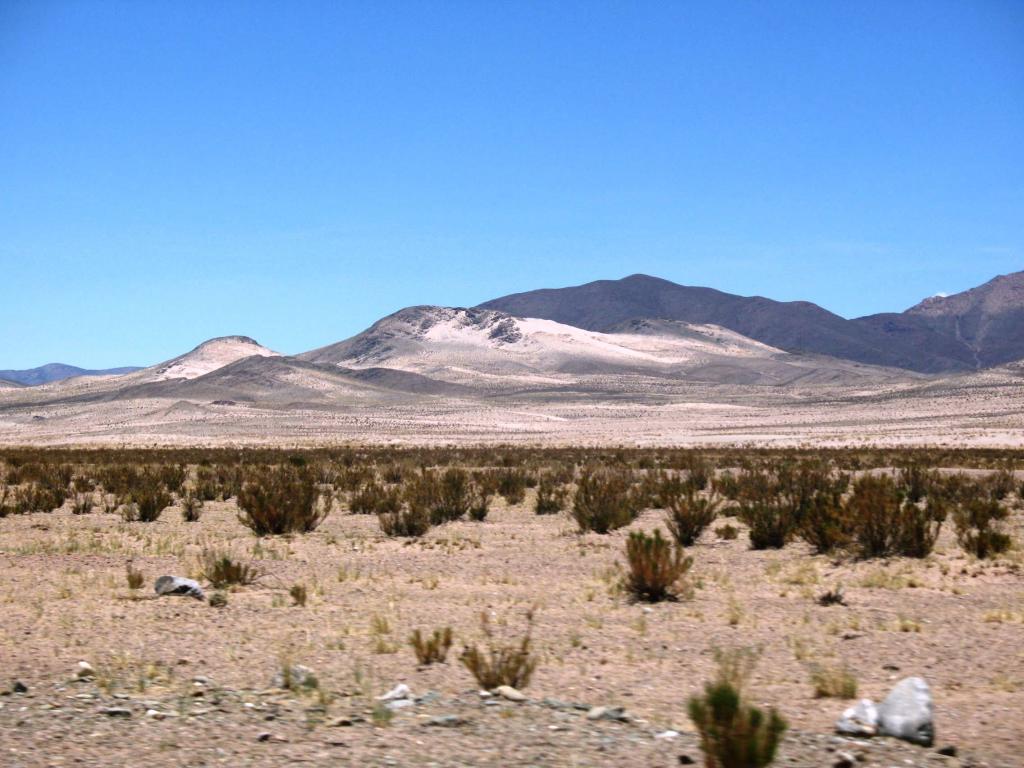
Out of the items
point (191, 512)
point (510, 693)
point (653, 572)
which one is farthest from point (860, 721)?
point (191, 512)

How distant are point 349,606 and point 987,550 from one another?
342 inches

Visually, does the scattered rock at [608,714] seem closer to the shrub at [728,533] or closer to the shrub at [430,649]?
the shrub at [430,649]

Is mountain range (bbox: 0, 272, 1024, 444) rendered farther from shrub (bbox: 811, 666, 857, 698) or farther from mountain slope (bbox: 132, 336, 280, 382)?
shrub (bbox: 811, 666, 857, 698)

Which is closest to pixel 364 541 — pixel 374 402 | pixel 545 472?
pixel 545 472

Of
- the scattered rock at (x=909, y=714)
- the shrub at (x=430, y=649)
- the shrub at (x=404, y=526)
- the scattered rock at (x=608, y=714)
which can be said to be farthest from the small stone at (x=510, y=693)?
the shrub at (x=404, y=526)

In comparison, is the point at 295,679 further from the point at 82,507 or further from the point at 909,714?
the point at 82,507

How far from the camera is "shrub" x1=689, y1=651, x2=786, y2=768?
18.2 feet

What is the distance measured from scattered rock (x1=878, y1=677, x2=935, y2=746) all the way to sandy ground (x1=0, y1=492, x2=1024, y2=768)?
0.14 metres

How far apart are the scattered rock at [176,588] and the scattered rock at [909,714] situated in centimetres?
766

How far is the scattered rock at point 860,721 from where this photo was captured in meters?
6.58

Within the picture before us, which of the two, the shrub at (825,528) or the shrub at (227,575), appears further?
the shrub at (825,528)

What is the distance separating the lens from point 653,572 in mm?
11695

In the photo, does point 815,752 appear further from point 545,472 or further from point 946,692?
point 545,472

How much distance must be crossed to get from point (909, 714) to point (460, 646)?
418 centimetres
